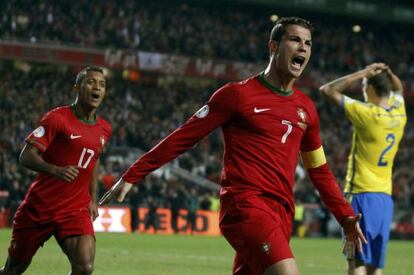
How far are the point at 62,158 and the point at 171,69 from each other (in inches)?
1368

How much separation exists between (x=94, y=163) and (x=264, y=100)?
116 inches

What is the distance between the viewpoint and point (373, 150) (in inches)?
356

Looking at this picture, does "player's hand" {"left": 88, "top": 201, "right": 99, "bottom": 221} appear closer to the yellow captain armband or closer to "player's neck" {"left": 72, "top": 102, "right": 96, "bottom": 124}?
"player's neck" {"left": 72, "top": 102, "right": 96, "bottom": 124}

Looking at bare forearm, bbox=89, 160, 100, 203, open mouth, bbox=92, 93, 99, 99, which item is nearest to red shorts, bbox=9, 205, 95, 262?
bare forearm, bbox=89, 160, 100, 203

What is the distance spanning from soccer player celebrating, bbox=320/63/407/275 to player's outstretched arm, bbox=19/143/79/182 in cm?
245

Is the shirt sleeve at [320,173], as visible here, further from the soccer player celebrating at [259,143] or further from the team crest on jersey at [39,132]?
the team crest on jersey at [39,132]

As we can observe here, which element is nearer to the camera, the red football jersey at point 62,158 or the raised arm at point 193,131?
the raised arm at point 193,131

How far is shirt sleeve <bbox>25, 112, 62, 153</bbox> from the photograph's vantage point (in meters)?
8.63

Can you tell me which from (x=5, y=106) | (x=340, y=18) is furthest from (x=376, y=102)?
(x=340, y=18)

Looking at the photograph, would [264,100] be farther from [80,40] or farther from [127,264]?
[80,40]

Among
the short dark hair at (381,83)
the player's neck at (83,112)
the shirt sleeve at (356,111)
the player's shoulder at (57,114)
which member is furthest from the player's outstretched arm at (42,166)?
the short dark hair at (381,83)

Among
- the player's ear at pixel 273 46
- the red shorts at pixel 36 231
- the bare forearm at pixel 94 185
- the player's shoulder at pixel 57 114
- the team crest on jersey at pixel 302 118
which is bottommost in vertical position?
the red shorts at pixel 36 231

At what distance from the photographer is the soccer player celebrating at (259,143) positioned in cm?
614

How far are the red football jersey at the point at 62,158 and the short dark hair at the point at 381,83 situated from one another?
8.61 ft
